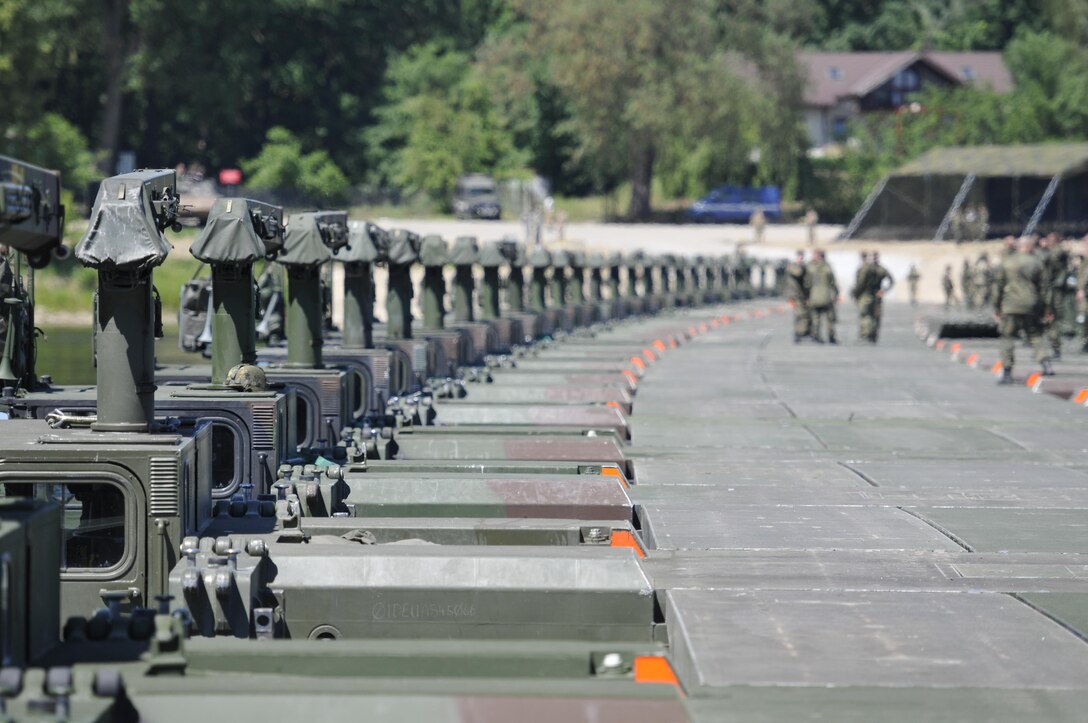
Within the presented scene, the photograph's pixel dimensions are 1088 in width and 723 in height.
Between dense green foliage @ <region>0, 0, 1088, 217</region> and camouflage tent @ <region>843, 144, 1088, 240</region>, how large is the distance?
10102mm

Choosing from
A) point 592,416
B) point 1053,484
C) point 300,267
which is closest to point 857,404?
point 592,416

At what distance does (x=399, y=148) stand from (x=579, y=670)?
84.6 metres

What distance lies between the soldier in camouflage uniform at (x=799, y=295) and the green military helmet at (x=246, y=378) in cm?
2494

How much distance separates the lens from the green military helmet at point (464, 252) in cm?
2947

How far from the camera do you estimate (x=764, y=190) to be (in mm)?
90875

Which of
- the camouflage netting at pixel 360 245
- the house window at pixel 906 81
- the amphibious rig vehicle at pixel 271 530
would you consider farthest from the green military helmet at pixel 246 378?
the house window at pixel 906 81

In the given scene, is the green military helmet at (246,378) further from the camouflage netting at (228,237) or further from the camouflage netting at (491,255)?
the camouflage netting at (491,255)

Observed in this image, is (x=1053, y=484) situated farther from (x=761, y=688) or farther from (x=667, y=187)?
(x=667, y=187)

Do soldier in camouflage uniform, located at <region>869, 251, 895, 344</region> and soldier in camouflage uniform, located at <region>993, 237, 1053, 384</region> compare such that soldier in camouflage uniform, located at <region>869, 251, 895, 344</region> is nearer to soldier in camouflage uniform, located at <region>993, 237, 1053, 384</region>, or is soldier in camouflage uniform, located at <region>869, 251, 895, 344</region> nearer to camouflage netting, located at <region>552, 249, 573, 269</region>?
camouflage netting, located at <region>552, 249, 573, 269</region>

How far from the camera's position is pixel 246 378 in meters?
13.7

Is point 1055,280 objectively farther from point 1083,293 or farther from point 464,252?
point 464,252

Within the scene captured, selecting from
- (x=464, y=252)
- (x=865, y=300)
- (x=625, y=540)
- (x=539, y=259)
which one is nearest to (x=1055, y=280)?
(x=865, y=300)

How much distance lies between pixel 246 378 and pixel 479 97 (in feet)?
251

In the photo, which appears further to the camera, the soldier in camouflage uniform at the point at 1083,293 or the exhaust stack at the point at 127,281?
the soldier in camouflage uniform at the point at 1083,293
